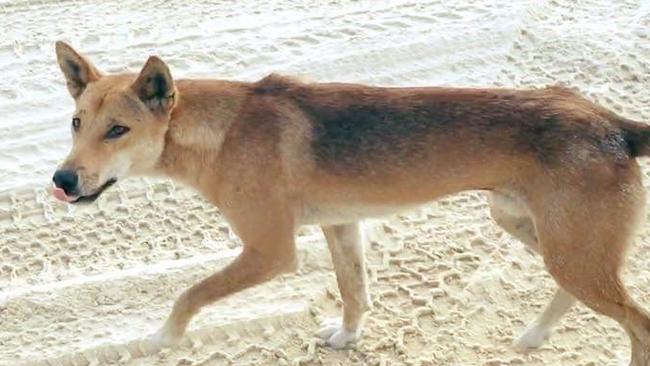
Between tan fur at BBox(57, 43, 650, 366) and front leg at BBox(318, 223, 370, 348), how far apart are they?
0.25 meters

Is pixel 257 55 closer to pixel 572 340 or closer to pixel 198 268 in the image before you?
pixel 198 268

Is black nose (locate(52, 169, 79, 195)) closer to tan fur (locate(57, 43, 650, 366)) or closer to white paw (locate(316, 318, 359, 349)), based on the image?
tan fur (locate(57, 43, 650, 366))

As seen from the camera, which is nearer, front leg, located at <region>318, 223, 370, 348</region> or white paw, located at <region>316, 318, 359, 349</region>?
front leg, located at <region>318, 223, 370, 348</region>

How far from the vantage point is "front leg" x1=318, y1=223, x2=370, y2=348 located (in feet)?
16.9

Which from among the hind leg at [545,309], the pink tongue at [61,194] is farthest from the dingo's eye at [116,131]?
the hind leg at [545,309]

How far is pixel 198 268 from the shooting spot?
18.9ft

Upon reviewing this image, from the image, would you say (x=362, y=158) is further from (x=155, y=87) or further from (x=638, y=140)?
(x=638, y=140)

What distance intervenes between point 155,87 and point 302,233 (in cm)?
173

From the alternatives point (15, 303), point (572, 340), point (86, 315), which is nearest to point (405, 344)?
point (572, 340)

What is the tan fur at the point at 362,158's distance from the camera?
440cm

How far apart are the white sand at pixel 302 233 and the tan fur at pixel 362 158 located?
2.07 feet

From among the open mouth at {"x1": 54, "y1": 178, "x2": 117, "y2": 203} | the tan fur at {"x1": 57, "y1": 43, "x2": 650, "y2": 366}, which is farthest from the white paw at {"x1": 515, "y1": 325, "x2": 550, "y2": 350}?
the open mouth at {"x1": 54, "y1": 178, "x2": 117, "y2": 203}

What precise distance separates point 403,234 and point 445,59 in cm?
226

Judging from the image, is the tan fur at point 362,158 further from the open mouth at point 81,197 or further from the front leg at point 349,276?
the front leg at point 349,276
